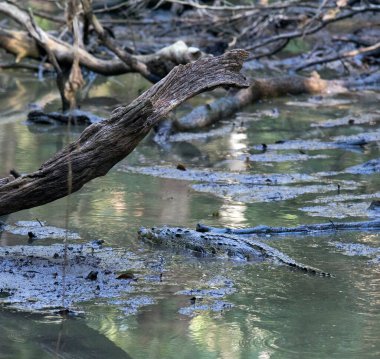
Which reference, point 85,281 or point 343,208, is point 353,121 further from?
point 85,281

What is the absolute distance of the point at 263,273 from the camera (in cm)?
565

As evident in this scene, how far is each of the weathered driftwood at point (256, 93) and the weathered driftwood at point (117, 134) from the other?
5304mm

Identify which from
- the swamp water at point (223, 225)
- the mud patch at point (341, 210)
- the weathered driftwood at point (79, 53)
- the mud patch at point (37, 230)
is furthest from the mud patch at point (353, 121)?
the mud patch at point (37, 230)

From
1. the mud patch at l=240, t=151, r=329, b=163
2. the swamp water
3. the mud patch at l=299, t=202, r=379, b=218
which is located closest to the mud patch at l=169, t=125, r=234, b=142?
the swamp water

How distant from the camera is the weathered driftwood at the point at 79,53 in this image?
440 inches

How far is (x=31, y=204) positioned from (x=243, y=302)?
1.35 metres

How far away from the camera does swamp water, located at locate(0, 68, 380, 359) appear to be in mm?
4543

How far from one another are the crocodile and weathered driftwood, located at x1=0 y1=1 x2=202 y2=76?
16.6 feet

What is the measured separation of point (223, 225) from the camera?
22.2ft

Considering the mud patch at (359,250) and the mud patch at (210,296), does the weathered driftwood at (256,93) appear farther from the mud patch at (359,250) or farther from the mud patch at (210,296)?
the mud patch at (210,296)

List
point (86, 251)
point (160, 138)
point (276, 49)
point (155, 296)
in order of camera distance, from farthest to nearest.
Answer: point (276, 49), point (160, 138), point (86, 251), point (155, 296)

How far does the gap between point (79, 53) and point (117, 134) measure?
7334mm

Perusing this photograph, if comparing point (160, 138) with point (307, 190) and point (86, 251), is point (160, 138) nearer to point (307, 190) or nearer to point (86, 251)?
point (307, 190)

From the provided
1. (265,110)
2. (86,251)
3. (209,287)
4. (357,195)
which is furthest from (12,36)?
(209,287)
